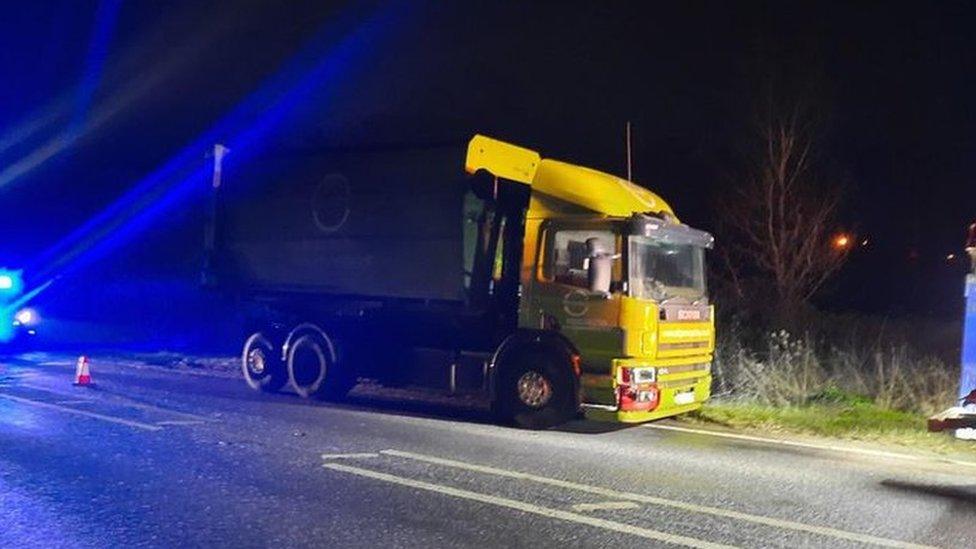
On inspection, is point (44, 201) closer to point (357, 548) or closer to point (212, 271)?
point (212, 271)

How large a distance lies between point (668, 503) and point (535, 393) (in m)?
4.05

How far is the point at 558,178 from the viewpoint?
1134 centimetres

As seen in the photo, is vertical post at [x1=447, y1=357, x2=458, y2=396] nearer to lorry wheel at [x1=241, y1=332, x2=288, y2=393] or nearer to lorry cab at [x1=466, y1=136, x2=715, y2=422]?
lorry cab at [x1=466, y1=136, x2=715, y2=422]

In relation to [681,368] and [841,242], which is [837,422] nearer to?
[681,368]

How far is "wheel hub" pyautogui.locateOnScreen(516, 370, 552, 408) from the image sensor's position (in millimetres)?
10977

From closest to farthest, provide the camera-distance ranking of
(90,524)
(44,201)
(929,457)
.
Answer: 1. (90,524)
2. (929,457)
3. (44,201)

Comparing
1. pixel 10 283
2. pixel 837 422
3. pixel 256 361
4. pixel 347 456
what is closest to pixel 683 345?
pixel 837 422

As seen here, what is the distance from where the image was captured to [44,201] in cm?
3703

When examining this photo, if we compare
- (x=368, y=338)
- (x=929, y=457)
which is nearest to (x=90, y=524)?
(x=368, y=338)

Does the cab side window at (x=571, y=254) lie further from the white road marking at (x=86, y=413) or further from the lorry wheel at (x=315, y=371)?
the white road marking at (x=86, y=413)

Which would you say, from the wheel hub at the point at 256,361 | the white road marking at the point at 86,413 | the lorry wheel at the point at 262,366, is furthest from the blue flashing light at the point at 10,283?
the wheel hub at the point at 256,361

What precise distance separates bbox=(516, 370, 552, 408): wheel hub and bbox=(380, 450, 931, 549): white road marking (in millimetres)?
2381

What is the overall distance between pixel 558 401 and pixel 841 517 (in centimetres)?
441

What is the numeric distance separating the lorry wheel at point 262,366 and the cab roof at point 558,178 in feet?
16.0
